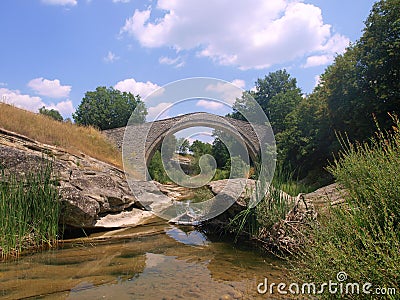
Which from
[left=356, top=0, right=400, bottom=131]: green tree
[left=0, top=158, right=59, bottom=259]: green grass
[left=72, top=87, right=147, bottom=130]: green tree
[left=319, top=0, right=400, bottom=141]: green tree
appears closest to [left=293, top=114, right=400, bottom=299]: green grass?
[left=0, top=158, right=59, bottom=259]: green grass

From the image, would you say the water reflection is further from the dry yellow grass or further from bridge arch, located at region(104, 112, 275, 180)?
bridge arch, located at region(104, 112, 275, 180)

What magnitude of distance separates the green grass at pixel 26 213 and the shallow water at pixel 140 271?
0.89 ft

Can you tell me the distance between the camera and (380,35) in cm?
1188

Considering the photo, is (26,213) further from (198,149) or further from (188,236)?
(198,149)

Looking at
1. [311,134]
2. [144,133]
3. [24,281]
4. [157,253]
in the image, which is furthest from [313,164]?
[24,281]

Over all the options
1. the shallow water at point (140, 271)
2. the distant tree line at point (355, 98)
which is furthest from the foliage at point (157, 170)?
the shallow water at point (140, 271)

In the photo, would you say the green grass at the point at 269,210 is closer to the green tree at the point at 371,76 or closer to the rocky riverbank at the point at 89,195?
the rocky riverbank at the point at 89,195

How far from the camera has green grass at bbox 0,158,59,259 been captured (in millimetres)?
3547

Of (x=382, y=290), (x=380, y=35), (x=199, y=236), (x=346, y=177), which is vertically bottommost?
(x=199, y=236)

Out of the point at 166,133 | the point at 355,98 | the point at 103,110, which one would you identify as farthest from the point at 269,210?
the point at 103,110

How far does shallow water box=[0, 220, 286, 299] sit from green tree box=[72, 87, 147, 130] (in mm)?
29155

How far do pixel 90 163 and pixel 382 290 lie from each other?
888 centimetres

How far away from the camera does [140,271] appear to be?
3.13 meters

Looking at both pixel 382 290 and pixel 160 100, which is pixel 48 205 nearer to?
pixel 160 100
